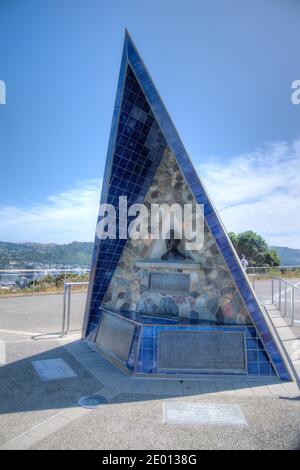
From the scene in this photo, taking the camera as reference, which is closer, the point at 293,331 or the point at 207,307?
the point at 207,307

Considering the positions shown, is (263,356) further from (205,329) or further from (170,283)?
(170,283)

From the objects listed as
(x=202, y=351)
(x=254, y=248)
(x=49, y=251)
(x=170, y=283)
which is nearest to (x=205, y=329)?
(x=202, y=351)

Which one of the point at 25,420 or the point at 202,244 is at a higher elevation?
the point at 202,244

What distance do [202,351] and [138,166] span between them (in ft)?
13.2

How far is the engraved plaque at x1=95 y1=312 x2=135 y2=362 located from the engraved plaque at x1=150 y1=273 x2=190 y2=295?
3.42 ft

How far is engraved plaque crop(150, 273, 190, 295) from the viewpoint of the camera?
21.0 ft

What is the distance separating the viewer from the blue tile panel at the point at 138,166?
5328mm

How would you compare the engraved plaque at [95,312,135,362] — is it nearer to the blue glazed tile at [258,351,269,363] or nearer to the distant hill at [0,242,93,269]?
the blue glazed tile at [258,351,269,363]

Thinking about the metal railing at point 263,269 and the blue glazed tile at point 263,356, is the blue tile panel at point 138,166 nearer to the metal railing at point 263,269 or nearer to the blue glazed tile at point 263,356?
the blue glazed tile at point 263,356

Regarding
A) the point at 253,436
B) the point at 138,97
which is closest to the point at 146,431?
the point at 253,436

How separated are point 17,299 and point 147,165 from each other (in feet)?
31.4

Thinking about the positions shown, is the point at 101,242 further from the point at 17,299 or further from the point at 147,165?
the point at 17,299

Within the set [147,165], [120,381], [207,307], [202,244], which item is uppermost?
[147,165]
